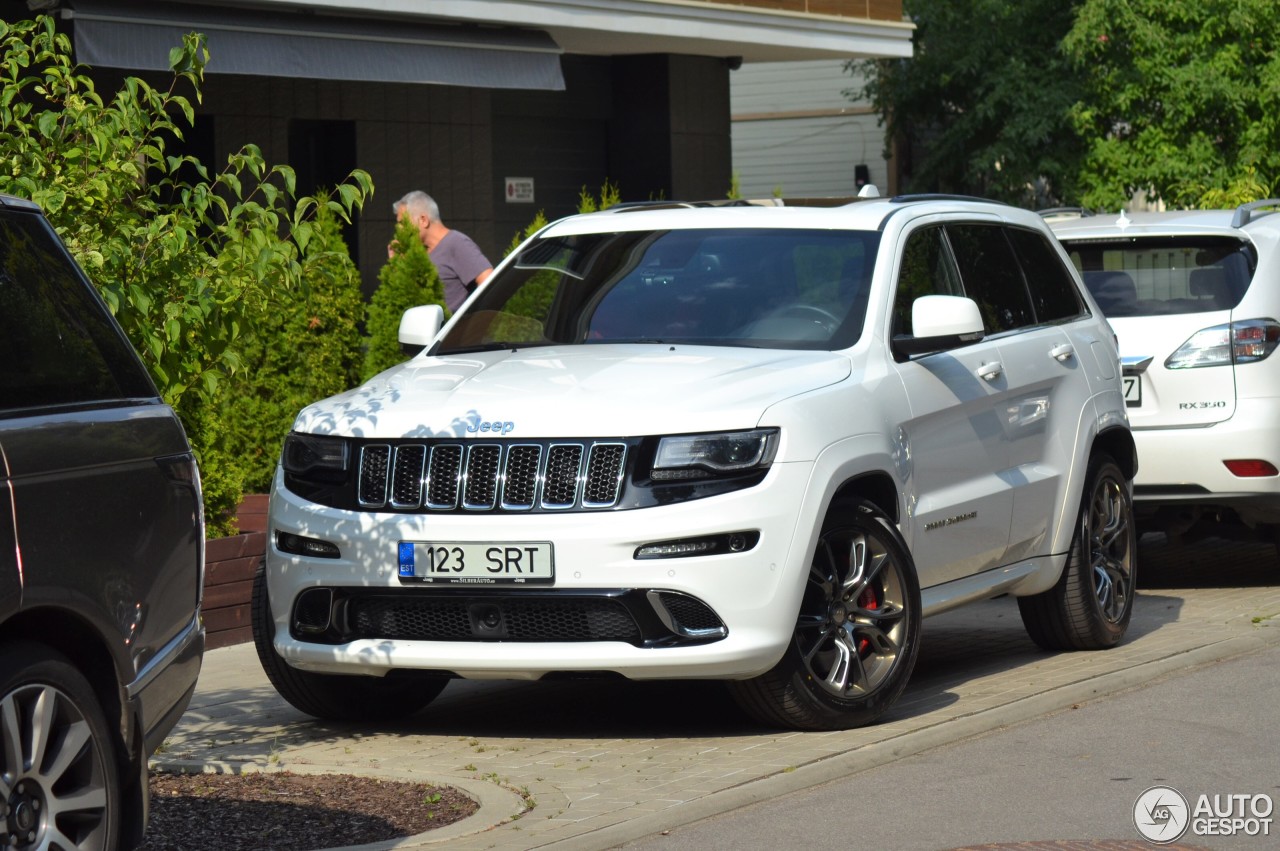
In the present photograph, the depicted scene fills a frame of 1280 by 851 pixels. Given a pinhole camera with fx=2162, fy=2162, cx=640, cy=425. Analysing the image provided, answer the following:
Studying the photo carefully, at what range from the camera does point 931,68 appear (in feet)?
95.2

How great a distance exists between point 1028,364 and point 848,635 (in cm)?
191

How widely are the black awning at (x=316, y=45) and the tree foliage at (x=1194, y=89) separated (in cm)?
861

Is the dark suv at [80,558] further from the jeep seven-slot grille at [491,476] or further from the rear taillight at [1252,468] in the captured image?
the rear taillight at [1252,468]

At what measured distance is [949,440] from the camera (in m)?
7.98

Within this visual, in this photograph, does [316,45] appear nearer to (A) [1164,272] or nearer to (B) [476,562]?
(A) [1164,272]

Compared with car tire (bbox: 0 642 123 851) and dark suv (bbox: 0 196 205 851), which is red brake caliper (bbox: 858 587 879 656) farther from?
car tire (bbox: 0 642 123 851)

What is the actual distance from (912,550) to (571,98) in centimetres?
1490

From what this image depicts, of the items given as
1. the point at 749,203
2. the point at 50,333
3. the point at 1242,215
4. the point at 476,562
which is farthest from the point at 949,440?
the point at 50,333

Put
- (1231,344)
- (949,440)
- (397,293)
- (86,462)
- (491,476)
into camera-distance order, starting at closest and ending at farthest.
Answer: (86,462)
(491,476)
(949,440)
(1231,344)
(397,293)

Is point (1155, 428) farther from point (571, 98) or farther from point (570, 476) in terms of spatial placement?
point (571, 98)

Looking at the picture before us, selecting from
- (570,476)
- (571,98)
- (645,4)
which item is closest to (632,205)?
(570,476)

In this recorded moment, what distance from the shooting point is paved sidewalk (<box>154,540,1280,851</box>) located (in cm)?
625

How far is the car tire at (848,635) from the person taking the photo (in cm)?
712

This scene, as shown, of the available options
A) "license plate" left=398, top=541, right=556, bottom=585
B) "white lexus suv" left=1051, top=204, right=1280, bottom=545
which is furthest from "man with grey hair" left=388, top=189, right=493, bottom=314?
"license plate" left=398, top=541, right=556, bottom=585
